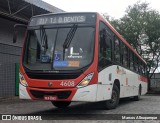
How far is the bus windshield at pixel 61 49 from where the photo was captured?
1007cm

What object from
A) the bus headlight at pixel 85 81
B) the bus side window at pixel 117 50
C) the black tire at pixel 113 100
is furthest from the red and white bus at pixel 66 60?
the bus side window at pixel 117 50

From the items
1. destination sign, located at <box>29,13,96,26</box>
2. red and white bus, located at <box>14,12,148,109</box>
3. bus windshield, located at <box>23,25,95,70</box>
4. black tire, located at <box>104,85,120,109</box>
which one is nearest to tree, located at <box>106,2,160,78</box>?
black tire, located at <box>104,85,120,109</box>

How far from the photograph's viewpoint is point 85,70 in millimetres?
9891

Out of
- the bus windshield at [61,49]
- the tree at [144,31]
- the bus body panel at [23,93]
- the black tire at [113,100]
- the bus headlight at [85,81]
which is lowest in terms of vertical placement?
the black tire at [113,100]

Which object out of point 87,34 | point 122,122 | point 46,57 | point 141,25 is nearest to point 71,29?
point 87,34

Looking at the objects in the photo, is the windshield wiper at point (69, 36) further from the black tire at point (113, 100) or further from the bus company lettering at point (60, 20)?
the black tire at point (113, 100)

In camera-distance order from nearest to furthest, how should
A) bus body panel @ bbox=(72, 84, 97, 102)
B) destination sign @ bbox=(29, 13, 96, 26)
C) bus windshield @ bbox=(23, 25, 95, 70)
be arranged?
bus body panel @ bbox=(72, 84, 97, 102), bus windshield @ bbox=(23, 25, 95, 70), destination sign @ bbox=(29, 13, 96, 26)

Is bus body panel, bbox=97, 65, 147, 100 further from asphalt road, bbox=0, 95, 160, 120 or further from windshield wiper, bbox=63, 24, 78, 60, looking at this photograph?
windshield wiper, bbox=63, 24, 78, 60

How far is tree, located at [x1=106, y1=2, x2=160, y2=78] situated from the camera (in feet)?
119

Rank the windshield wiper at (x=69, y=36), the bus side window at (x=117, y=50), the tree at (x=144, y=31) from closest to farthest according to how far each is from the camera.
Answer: the windshield wiper at (x=69, y=36), the bus side window at (x=117, y=50), the tree at (x=144, y=31)

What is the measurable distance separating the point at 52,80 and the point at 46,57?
782 millimetres

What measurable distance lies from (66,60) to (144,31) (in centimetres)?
2790

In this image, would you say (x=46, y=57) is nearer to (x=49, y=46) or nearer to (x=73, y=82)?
(x=49, y=46)

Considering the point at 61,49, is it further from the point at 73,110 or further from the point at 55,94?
the point at 73,110
